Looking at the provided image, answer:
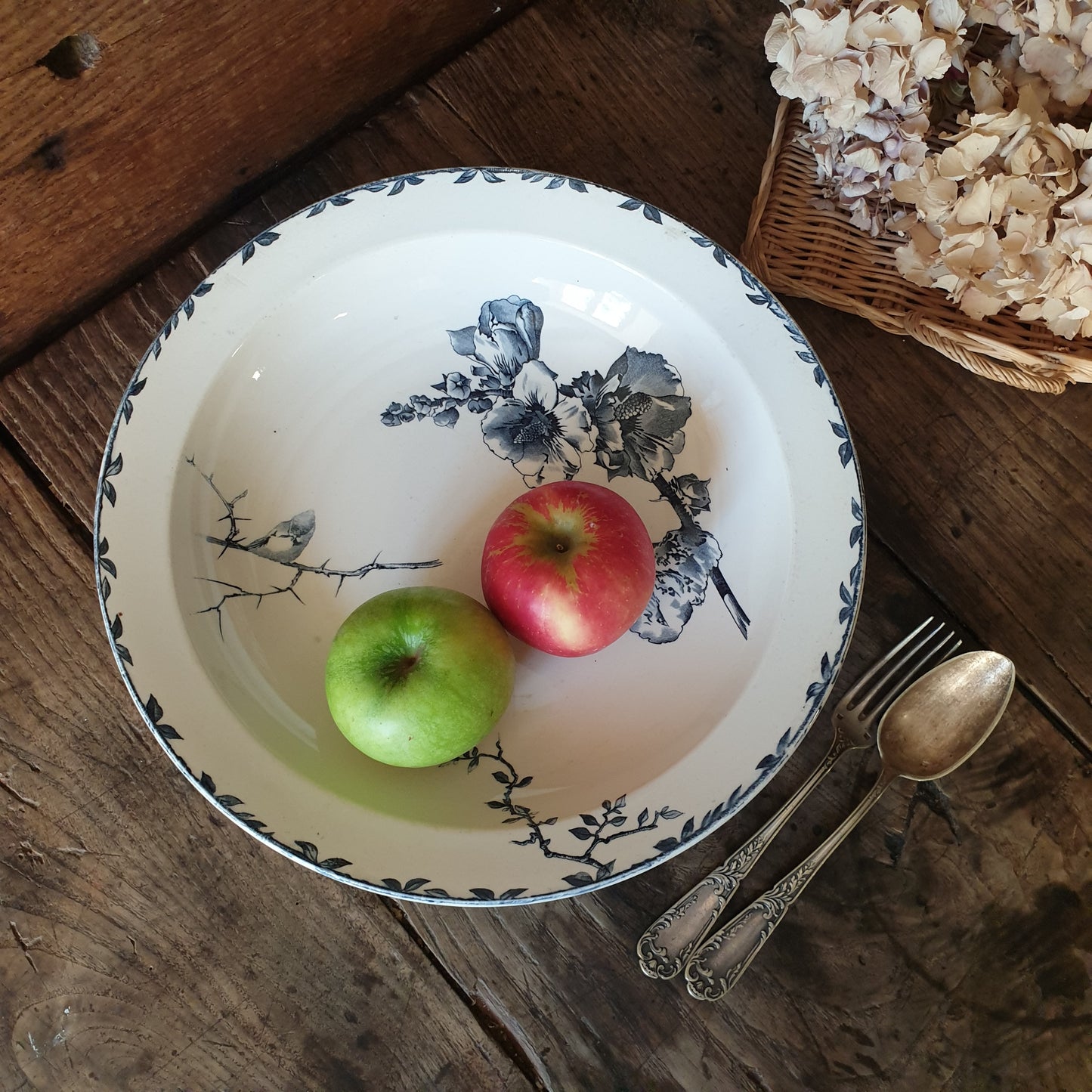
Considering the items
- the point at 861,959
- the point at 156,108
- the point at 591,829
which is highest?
the point at 156,108

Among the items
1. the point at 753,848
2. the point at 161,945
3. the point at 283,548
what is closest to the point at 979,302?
the point at 753,848

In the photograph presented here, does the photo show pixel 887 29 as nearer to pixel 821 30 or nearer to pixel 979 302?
pixel 821 30

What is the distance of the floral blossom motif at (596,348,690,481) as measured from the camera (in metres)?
0.68

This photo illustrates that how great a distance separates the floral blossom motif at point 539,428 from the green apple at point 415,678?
16 centimetres

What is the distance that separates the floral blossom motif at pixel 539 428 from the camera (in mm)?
701

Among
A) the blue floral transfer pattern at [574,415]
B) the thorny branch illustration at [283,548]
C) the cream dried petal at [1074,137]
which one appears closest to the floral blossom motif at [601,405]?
the blue floral transfer pattern at [574,415]

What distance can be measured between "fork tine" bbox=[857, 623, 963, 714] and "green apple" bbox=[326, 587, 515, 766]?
0.31m

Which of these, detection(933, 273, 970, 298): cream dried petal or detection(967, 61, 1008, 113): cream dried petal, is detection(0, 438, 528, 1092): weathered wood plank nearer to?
detection(933, 273, 970, 298): cream dried petal

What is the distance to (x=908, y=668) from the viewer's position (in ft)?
2.26

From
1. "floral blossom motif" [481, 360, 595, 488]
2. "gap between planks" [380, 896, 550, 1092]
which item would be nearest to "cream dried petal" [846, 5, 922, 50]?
"floral blossom motif" [481, 360, 595, 488]

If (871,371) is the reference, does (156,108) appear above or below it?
above

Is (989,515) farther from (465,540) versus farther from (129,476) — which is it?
(129,476)

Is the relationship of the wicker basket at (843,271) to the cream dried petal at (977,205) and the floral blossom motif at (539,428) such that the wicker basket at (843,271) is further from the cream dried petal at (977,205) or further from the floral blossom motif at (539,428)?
the floral blossom motif at (539,428)

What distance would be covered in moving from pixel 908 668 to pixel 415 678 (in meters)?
0.41
